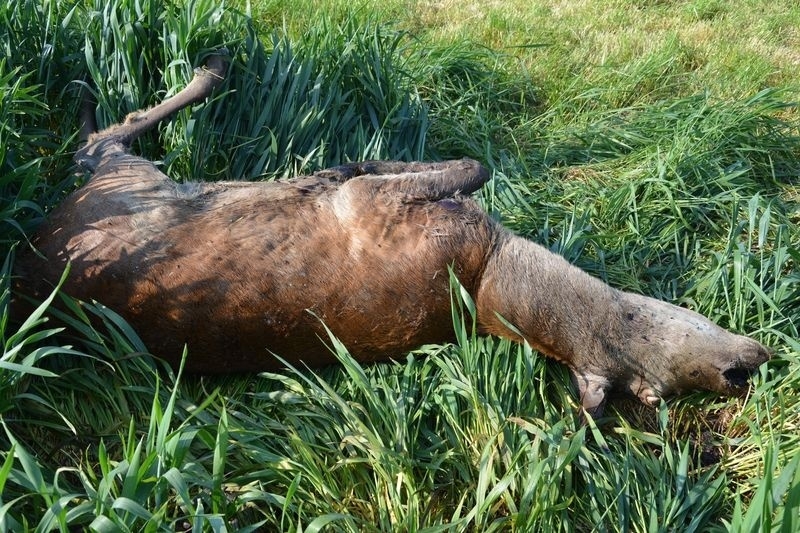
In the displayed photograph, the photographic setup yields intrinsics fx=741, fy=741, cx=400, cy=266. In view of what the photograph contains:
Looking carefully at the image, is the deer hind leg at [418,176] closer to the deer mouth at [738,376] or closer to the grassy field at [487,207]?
the grassy field at [487,207]

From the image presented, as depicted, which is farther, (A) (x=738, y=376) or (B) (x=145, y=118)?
(B) (x=145, y=118)

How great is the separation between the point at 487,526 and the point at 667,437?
1059mm

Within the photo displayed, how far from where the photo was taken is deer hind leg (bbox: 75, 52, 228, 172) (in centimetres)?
387

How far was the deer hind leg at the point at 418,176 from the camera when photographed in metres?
3.69

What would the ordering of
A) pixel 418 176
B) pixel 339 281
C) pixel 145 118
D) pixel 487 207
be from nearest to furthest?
pixel 339 281, pixel 418 176, pixel 145 118, pixel 487 207

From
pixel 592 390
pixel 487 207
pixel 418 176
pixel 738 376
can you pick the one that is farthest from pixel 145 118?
pixel 738 376

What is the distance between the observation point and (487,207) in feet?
14.6

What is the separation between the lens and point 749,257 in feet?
12.6

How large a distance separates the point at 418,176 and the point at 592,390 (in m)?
1.34

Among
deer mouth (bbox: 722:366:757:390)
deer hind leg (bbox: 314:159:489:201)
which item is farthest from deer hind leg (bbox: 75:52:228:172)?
deer mouth (bbox: 722:366:757:390)

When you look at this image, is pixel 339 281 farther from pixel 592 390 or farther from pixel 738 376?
pixel 738 376

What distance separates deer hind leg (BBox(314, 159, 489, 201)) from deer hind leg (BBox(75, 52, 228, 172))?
2.80 feet

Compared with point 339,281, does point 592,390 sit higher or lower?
lower

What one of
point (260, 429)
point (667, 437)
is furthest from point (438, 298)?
point (667, 437)
